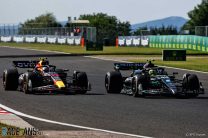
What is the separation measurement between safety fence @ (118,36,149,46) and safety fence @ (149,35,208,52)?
4.93 feet

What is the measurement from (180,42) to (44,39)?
3656 cm

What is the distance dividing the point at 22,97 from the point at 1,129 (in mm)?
7599

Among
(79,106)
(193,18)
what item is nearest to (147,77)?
(79,106)

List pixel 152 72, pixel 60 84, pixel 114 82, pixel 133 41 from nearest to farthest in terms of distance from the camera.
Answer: pixel 152 72 → pixel 60 84 → pixel 114 82 → pixel 133 41

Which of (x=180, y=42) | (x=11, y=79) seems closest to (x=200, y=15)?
(x=180, y=42)

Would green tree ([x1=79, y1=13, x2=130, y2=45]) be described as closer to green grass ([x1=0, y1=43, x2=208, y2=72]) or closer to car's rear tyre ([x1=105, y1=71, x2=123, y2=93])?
green grass ([x1=0, y1=43, x2=208, y2=72])

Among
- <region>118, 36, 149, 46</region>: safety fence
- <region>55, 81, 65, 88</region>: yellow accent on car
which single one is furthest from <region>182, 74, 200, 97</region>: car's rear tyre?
<region>118, 36, 149, 46</region>: safety fence

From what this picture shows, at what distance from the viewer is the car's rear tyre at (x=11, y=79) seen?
72.5 ft

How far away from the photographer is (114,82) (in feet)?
70.5

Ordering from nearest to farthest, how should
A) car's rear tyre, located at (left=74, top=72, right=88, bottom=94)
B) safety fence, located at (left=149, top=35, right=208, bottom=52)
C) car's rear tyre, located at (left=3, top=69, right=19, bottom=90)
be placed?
car's rear tyre, located at (left=74, top=72, right=88, bottom=94) < car's rear tyre, located at (left=3, top=69, right=19, bottom=90) < safety fence, located at (left=149, top=35, right=208, bottom=52)

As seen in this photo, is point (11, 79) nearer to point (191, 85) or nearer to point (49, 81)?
point (49, 81)

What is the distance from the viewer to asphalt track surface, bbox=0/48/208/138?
1317cm

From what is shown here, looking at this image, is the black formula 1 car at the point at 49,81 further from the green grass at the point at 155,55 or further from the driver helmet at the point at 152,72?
the green grass at the point at 155,55

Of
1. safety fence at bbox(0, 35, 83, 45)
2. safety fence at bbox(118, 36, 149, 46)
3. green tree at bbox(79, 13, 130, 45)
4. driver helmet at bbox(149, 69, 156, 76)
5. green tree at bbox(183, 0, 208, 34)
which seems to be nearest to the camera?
driver helmet at bbox(149, 69, 156, 76)
